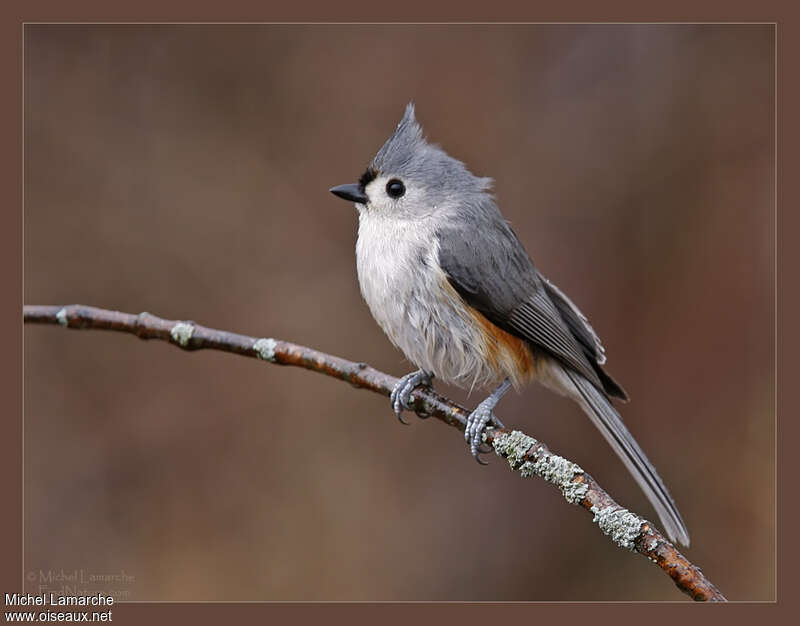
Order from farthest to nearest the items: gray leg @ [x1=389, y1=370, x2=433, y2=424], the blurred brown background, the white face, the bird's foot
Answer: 1. the blurred brown background
2. the white face
3. gray leg @ [x1=389, y1=370, x2=433, y2=424]
4. the bird's foot

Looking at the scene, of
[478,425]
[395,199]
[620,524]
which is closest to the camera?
[620,524]

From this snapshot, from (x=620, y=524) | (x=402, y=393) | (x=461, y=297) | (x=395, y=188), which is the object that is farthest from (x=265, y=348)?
(x=620, y=524)

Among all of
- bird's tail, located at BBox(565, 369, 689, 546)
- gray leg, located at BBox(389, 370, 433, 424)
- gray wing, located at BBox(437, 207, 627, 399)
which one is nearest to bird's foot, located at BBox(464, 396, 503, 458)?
gray leg, located at BBox(389, 370, 433, 424)

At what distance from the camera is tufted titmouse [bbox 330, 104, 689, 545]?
274 cm

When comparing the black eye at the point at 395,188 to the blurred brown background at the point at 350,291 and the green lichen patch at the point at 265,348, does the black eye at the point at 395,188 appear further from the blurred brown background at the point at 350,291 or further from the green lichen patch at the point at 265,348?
the blurred brown background at the point at 350,291

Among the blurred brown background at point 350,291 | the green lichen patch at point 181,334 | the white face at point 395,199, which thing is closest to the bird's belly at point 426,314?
the white face at point 395,199

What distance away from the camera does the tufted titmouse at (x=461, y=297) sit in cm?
274

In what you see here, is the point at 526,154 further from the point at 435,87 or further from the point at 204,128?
the point at 204,128

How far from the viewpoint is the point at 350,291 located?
4492 mm

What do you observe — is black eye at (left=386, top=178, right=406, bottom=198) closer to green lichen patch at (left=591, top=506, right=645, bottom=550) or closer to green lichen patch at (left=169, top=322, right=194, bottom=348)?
green lichen patch at (left=169, top=322, right=194, bottom=348)

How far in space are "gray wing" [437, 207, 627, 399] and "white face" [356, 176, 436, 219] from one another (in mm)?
159

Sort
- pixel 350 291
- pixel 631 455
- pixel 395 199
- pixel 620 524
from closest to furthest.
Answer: pixel 620 524
pixel 631 455
pixel 395 199
pixel 350 291

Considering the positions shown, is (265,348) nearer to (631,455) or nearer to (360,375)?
(360,375)

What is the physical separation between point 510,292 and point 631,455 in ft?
2.36
